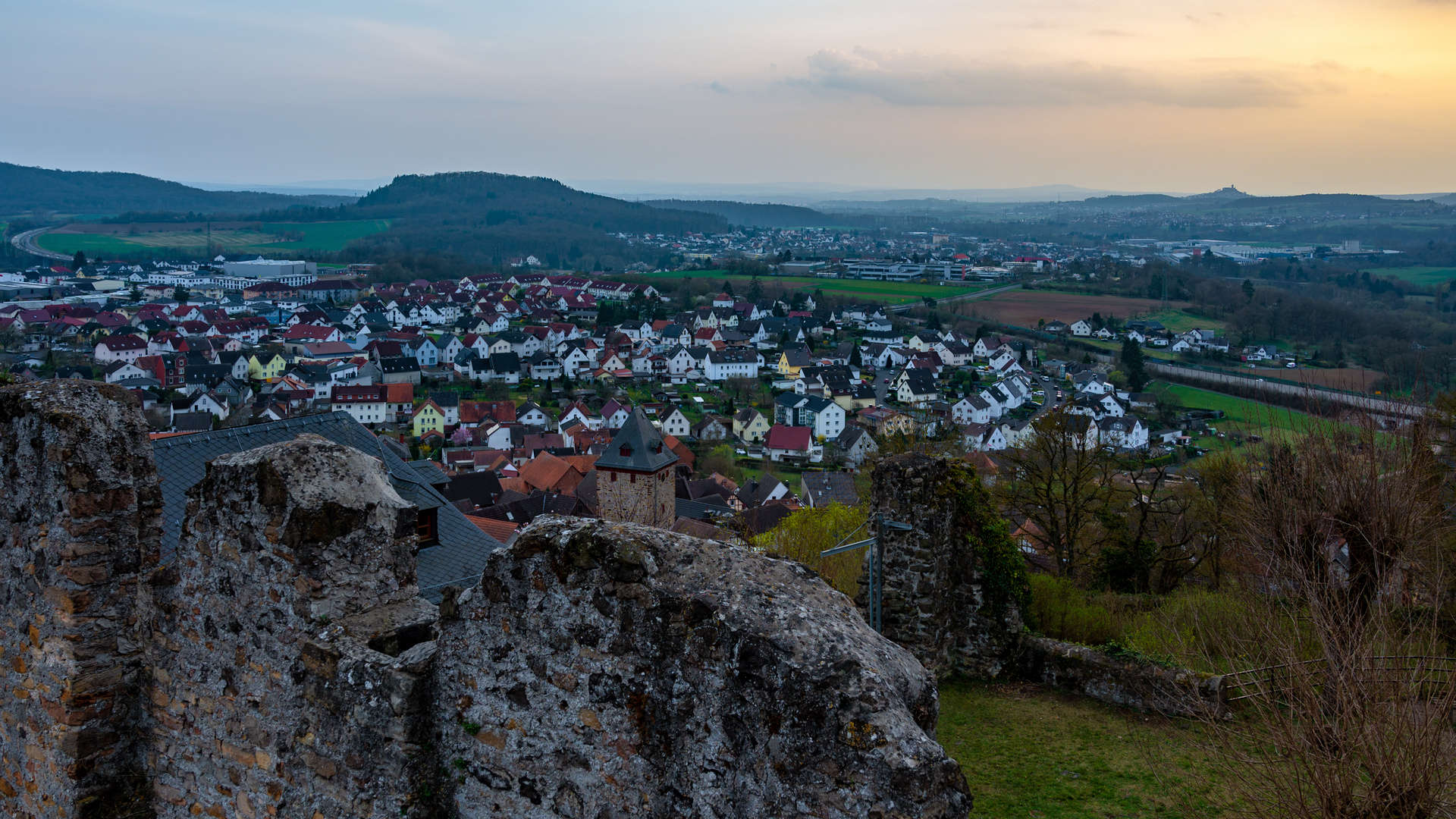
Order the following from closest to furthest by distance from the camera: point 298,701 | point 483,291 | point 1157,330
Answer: point 298,701, point 1157,330, point 483,291

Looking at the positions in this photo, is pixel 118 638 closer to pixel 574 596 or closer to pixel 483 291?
pixel 574 596

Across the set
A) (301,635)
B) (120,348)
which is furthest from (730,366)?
(301,635)

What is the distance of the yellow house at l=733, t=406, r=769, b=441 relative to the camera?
7650cm

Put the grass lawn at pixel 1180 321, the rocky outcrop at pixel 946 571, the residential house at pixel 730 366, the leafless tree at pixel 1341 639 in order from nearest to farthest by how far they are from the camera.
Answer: the leafless tree at pixel 1341 639
the rocky outcrop at pixel 946 571
the residential house at pixel 730 366
the grass lawn at pixel 1180 321

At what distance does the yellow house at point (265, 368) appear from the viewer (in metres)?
99.2

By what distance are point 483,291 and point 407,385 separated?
83.5 metres

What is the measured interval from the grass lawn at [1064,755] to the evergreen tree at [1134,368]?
82454 mm

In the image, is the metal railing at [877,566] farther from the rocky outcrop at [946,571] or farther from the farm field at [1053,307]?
the farm field at [1053,307]

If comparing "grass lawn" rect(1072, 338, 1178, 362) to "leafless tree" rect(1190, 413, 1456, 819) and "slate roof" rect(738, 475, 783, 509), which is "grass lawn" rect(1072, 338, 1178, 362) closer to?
"slate roof" rect(738, 475, 783, 509)

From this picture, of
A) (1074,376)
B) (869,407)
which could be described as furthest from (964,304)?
(869,407)

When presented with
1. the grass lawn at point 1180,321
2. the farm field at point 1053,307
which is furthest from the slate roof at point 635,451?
the farm field at point 1053,307

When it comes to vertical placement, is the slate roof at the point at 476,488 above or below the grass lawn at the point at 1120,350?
below

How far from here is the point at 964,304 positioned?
494 ft

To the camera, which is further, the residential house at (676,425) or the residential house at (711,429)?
the residential house at (711,429)
